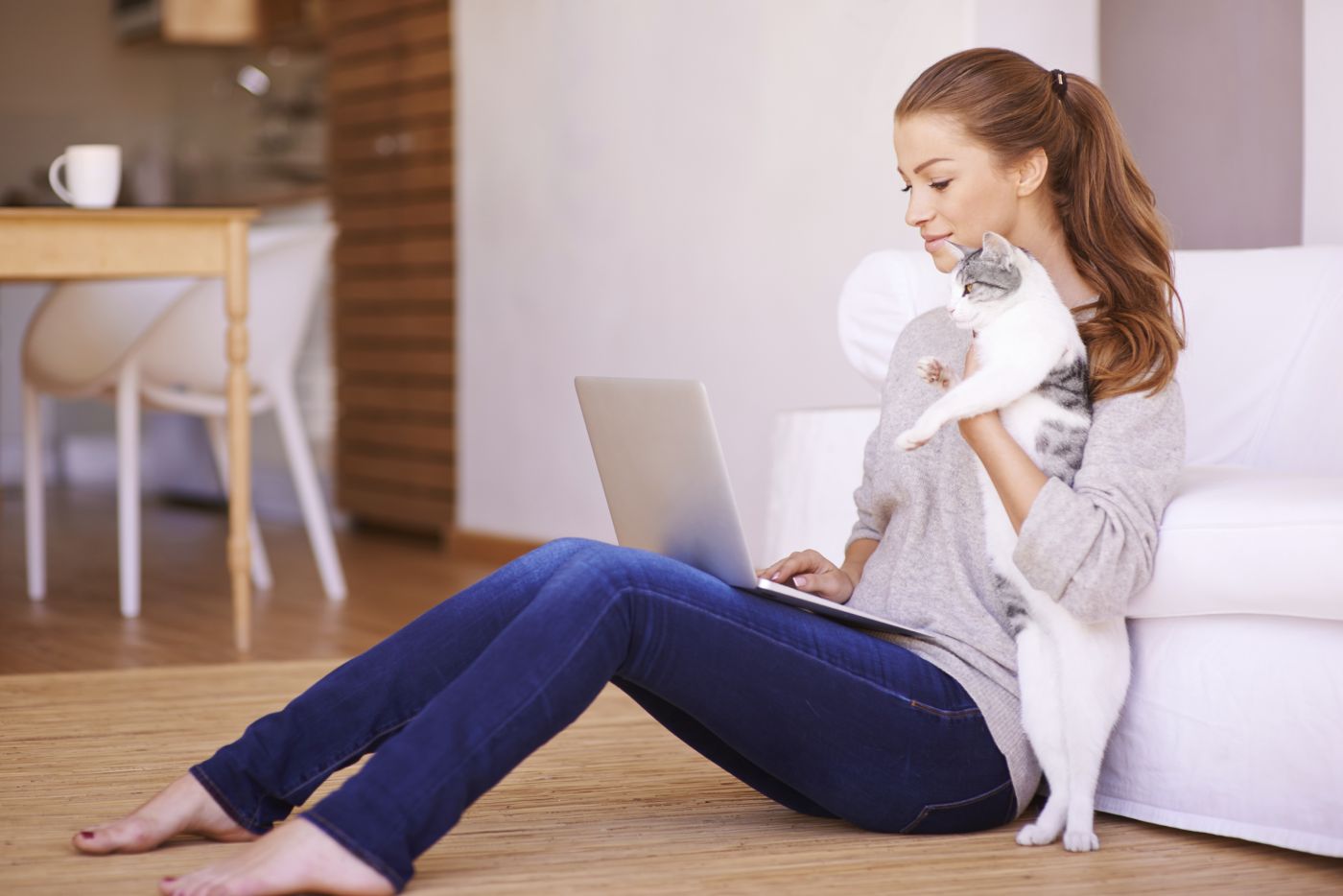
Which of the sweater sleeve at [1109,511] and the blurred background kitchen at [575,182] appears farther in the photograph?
the blurred background kitchen at [575,182]

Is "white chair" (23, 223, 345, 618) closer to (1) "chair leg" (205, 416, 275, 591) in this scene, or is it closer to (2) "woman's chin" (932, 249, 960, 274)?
(1) "chair leg" (205, 416, 275, 591)

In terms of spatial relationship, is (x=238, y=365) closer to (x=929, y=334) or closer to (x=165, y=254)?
(x=165, y=254)

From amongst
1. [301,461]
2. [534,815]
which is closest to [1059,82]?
[534,815]

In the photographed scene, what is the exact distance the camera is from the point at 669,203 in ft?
13.1

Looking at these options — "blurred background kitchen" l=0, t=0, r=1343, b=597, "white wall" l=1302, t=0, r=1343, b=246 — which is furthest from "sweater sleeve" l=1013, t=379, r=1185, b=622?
"white wall" l=1302, t=0, r=1343, b=246

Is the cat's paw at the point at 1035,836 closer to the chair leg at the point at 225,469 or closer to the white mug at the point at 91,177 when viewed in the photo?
the white mug at the point at 91,177

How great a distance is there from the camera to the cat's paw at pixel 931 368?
166 centimetres

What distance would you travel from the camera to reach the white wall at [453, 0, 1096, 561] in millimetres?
3416

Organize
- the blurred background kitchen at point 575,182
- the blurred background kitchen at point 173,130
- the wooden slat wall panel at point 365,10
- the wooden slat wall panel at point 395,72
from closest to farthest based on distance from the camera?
the blurred background kitchen at point 575,182, the wooden slat wall panel at point 395,72, the wooden slat wall panel at point 365,10, the blurred background kitchen at point 173,130

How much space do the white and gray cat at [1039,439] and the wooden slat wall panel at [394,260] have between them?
3.40 metres

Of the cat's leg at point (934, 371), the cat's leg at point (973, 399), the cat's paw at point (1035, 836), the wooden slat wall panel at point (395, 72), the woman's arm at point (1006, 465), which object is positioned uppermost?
the wooden slat wall panel at point (395, 72)

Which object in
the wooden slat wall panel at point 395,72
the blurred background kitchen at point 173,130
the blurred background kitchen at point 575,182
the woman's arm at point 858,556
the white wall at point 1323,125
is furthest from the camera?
the blurred background kitchen at point 173,130

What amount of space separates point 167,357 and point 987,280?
257cm

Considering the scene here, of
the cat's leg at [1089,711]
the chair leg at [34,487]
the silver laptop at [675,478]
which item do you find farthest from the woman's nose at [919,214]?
the chair leg at [34,487]
